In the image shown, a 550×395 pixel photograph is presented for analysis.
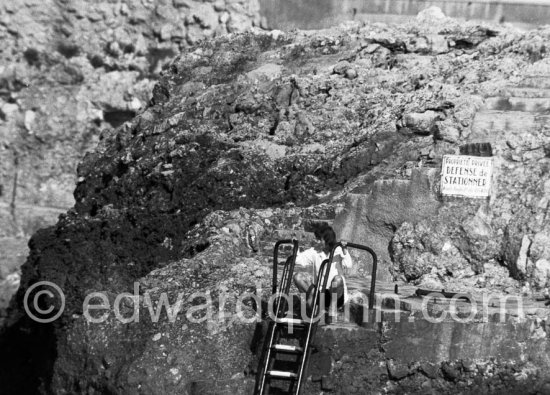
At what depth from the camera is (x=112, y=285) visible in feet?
57.1

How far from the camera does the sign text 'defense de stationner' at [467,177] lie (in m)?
14.8

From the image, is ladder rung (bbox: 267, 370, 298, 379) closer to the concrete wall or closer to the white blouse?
the white blouse

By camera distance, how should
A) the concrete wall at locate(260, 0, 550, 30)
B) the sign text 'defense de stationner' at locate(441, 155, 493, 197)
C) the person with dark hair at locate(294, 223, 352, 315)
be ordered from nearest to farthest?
the person with dark hair at locate(294, 223, 352, 315) < the sign text 'defense de stationner' at locate(441, 155, 493, 197) < the concrete wall at locate(260, 0, 550, 30)

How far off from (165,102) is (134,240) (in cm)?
367

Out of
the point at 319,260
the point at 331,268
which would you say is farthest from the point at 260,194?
the point at 331,268

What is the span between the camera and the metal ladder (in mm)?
12281

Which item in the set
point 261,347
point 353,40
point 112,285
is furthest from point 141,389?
point 353,40

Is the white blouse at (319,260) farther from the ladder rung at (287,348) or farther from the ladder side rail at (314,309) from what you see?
the ladder rung at (287,348)

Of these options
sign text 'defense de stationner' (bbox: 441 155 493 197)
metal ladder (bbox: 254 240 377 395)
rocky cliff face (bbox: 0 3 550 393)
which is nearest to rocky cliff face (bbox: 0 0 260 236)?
rocky cliff face (bbox: 0 3 550 393)

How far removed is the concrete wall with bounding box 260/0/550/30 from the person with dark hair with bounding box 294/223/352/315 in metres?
8.18

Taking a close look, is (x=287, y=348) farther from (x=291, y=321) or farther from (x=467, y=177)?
(x=467, y=177)

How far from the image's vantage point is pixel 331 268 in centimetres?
1268

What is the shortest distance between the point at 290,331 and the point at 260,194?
4.56 metres

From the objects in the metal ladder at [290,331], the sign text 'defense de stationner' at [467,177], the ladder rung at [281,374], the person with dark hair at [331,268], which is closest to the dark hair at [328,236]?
the person with dark hair at [331,268]
